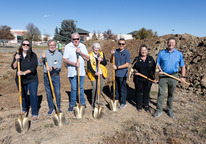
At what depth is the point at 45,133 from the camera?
3.61 meters

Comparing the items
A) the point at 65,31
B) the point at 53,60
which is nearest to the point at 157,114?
the point at 53,60

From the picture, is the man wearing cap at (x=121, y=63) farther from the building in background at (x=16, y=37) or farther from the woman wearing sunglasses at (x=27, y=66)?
the building in background at (x=16, y=37)

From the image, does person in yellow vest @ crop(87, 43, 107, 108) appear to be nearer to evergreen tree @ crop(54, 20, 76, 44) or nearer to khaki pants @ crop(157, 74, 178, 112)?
khaki pants @ crop(157, 74, 178, 112)

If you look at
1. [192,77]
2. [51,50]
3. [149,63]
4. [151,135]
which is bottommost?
[151,135]

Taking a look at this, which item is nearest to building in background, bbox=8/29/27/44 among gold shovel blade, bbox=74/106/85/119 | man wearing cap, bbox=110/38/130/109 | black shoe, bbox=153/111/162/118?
gold shovel blade, bbox=74/106/85/119

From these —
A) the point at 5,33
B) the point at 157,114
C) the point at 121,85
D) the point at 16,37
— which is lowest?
the point at 157,114

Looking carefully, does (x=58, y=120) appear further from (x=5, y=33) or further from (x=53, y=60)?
(x=5, y=33)

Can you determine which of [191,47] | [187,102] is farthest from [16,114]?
[191,47]

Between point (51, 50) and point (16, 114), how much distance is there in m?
2.28

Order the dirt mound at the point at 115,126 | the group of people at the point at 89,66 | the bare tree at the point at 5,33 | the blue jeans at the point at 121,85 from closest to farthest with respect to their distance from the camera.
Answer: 1. the dirt mound at the point at 115,126
2. the group of people at the point at 89,66
3. the blue jeans at the point at 121,85
4. the bare tree at the point at 5,33

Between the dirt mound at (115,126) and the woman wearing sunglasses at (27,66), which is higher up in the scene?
the woman wearing sunglasses at (27,66)

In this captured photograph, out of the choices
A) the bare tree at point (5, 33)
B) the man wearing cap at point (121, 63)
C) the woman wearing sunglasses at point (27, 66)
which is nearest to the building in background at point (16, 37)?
the bare tree at point (5, 33)

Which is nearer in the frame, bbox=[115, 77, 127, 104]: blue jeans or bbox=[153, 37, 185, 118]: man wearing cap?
bbox=[153, 37, 185, 118]: man wearing cap

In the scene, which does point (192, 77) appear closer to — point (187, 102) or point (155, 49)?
point (187, 102)
